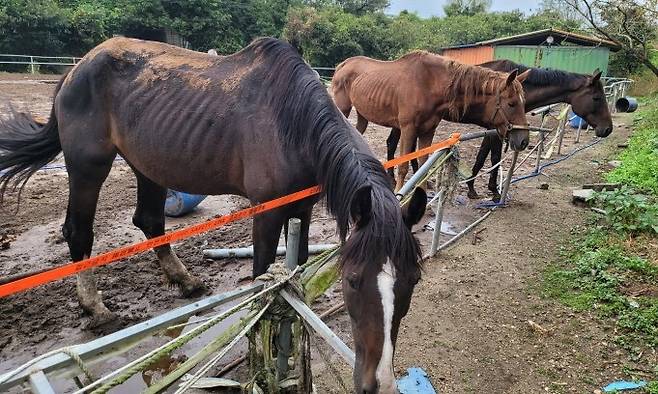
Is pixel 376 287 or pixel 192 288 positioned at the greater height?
pixel 376 287

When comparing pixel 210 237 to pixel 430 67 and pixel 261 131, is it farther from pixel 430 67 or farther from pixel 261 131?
pixel 430 67

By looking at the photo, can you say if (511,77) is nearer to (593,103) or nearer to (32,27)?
(593,103)

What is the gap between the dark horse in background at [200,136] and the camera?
253 centimetres

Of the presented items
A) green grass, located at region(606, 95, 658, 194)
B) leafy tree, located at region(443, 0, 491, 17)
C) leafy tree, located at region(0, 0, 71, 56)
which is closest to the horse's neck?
green grass, located at region(606, 95, 658, 194)

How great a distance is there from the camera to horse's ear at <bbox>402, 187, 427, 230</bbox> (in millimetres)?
1980

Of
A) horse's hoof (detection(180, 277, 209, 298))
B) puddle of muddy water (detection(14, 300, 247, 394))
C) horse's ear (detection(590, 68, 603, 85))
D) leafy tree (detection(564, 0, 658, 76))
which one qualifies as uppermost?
leafy tree (detection(564, 0, 658, 76))

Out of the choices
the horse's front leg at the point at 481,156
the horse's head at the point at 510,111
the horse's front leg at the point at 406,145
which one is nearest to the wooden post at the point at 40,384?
the horse's front leg at the point at 406,145

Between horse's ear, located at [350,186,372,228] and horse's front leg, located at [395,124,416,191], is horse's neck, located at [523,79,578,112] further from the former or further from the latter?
horse's ear, located at [350,186,372,228]

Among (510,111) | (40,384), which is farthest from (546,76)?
(40,384)

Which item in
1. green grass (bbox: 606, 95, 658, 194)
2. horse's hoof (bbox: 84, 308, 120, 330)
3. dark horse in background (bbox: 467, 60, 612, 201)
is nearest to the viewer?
horse's hoof (bbox: 84, 308, 120, 330)

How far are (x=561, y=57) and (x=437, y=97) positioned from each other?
74.5 ft

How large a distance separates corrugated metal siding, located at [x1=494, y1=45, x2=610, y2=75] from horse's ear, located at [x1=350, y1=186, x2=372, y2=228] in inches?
982

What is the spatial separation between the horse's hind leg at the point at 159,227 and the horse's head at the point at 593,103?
6335 millimetres

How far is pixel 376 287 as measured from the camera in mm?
1768
